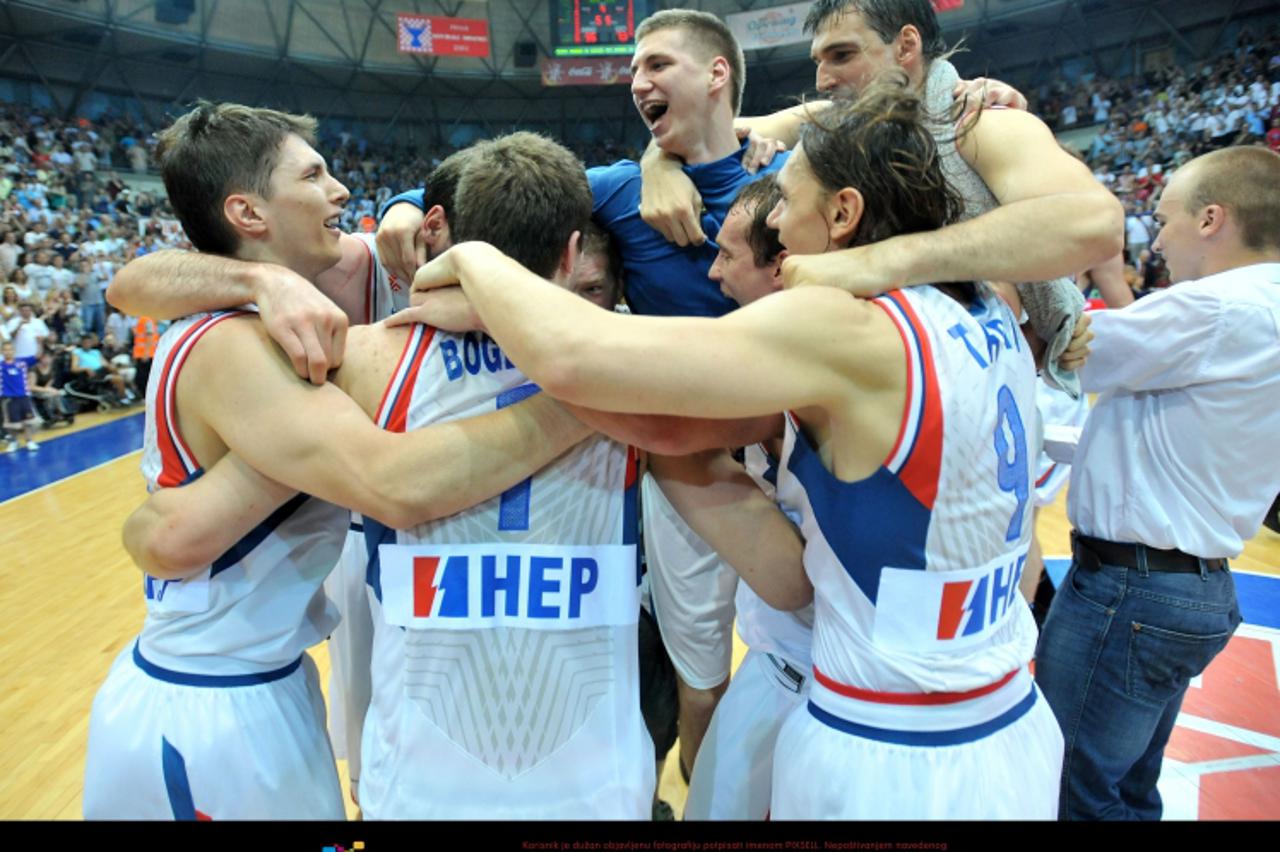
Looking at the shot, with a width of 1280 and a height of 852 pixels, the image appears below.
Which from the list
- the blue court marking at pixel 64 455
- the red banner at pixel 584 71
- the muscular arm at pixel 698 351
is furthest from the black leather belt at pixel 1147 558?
the red banner at pixel 584 71

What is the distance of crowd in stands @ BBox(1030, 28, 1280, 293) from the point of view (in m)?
15.8

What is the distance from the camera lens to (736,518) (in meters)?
1.79

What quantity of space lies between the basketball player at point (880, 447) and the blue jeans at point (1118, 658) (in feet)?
2.78

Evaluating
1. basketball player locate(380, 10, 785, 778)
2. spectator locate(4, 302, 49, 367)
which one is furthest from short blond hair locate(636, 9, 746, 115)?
spectator locate(4, 302, 49, 367)

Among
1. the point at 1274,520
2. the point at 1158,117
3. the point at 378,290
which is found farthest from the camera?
the point at 1158,117

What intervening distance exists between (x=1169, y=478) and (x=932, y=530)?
1.32 metres

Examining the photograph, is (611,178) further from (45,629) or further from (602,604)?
(45,629)

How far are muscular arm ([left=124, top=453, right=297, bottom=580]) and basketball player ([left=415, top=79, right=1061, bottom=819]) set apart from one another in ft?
1.88

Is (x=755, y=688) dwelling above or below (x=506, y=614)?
below

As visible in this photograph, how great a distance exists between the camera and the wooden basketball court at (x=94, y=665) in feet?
11.3

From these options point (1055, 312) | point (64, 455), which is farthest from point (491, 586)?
point (64, 455)

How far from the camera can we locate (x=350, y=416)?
1648mm

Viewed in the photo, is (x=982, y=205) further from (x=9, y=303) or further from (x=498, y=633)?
(x=9, y=303)
